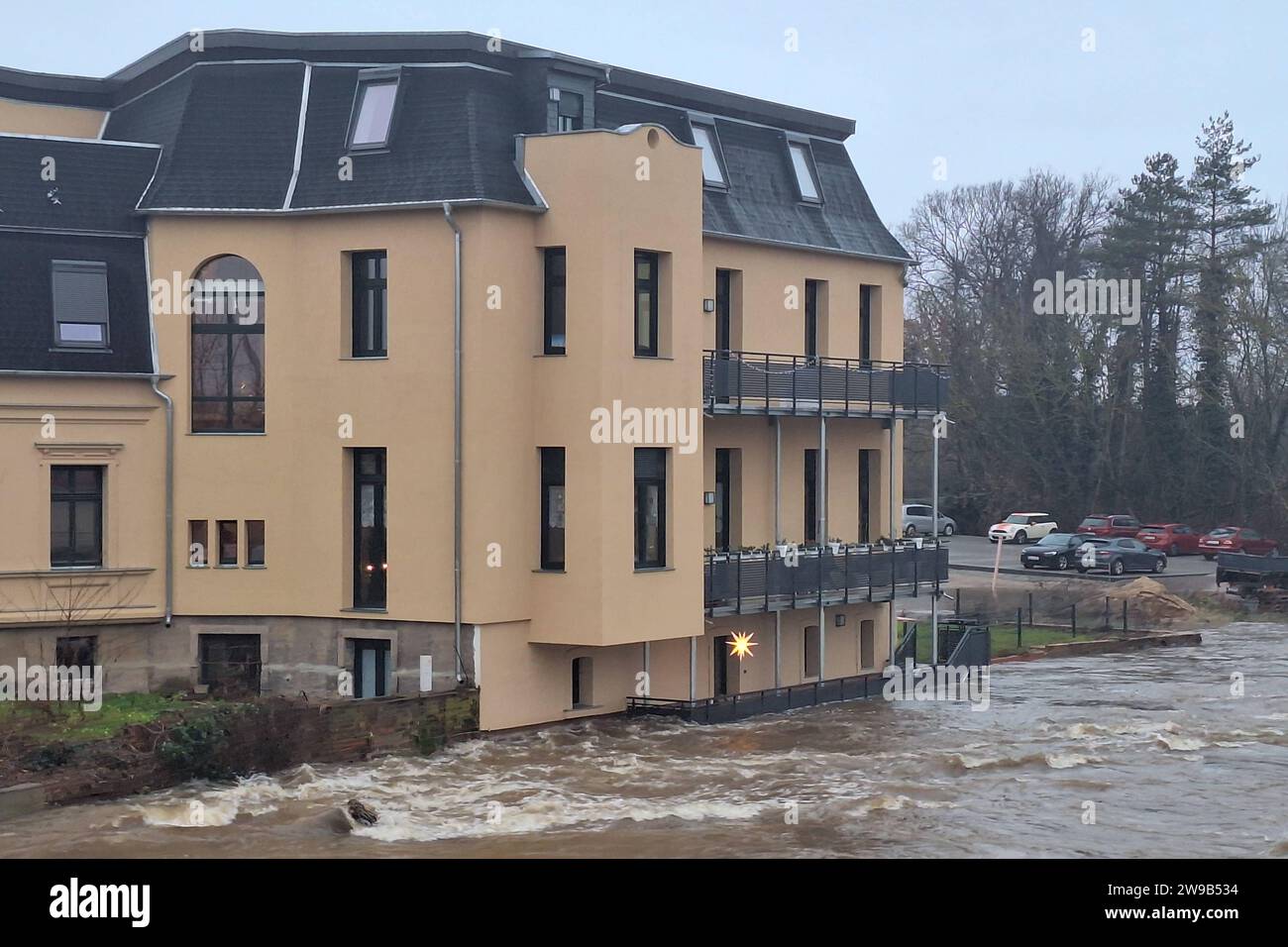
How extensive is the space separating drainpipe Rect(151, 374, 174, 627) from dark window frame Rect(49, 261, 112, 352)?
1.02 meters

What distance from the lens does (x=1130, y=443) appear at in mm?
73188

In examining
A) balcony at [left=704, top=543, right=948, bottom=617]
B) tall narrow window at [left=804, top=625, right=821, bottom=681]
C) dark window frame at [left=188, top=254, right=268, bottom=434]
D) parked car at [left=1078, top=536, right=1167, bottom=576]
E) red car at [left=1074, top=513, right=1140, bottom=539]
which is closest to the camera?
dark window frame at [left=188, top=254, right=268, bottom=434]

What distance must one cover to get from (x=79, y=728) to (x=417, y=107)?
1115 centimetres

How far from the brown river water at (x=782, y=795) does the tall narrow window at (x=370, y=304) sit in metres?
6.63

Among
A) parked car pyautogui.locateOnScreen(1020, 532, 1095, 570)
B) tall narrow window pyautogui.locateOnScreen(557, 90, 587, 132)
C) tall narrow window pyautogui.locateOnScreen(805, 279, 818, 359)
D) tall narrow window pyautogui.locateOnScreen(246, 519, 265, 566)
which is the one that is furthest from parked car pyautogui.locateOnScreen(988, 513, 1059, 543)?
tall narrow window pyautogui.locateOnScreen(246, 519, 265, 566)

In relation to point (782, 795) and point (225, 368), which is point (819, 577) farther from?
point (225, 368)

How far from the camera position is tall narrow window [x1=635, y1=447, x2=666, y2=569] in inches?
1109

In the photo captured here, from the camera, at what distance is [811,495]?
3419 cm

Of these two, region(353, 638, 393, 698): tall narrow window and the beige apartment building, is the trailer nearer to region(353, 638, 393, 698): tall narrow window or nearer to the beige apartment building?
the beige apartment building

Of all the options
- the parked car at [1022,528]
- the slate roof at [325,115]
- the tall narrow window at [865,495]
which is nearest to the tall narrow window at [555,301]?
the slate roof at [325,115]

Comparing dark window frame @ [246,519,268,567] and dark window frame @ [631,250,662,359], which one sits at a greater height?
dark window frame @ [631,250,662,359]

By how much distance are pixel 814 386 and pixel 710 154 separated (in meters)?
4.80

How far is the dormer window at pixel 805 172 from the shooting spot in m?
34.5

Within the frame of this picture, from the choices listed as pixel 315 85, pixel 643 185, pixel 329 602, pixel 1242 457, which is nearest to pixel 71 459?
pixel 329 602
